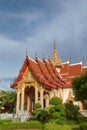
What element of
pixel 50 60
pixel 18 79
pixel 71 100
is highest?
pixel 50 60

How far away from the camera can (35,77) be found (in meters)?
34.5

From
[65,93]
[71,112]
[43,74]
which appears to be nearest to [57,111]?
[71,112]

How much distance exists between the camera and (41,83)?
33906 mm

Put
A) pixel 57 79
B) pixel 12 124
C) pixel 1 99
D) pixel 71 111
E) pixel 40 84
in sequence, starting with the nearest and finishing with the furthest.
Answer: pixel 12 124
pixel 71 111
pixel 40 84
pixel 57 79
pixel 1 99

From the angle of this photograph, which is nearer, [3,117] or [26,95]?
[3,117]

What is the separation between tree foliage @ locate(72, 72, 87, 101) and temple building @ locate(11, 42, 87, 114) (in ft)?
24.6

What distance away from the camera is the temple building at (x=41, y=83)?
3416cm

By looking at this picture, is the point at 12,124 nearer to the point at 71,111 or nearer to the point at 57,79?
the point at 71,111

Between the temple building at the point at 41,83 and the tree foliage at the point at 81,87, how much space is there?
295 inches

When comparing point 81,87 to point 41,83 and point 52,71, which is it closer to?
point 41,83

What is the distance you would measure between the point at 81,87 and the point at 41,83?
9668 mm

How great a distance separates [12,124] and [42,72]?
12.6 m

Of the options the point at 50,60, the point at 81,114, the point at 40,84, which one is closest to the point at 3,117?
the point at 40,84

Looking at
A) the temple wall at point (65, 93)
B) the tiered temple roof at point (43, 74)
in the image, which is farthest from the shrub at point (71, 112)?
the temple wall at point (65, 93)
